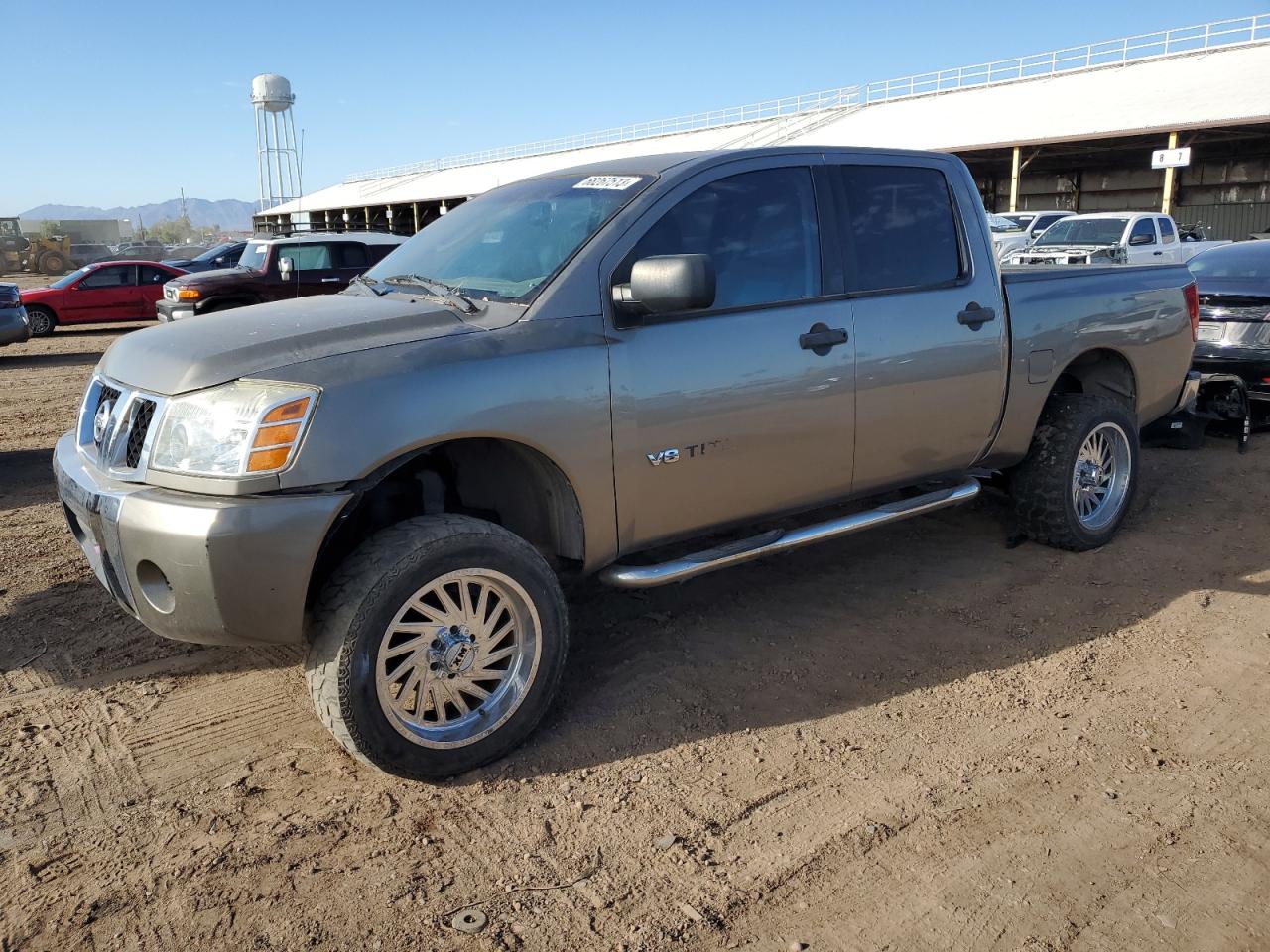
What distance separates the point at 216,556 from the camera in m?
2.90

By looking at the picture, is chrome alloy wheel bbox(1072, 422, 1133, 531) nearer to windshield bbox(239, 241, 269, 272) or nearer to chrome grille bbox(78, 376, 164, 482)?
chrome grille bbox(78, 376, 164, 482)

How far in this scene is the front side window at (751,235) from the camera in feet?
12.7

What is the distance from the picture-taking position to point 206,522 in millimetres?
2898

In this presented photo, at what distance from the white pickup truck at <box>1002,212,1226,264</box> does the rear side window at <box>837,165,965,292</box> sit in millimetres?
13151

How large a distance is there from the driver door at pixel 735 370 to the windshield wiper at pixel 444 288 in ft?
1.64

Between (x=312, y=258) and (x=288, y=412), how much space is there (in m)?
13.6

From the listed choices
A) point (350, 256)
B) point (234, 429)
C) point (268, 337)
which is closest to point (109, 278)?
point (350, 256)

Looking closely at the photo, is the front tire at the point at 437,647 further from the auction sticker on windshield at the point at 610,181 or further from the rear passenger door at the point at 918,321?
the rear passenger door at the point at 918,321

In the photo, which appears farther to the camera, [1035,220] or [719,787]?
[1035,220]

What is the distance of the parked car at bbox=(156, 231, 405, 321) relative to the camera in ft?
49.8

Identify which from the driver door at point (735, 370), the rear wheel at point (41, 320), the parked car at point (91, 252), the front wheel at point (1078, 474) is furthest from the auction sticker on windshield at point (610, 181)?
the parked car at point (91, 252)

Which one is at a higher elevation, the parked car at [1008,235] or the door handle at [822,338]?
the parked car at [1008,235]

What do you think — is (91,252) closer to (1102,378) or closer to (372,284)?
(372,284)

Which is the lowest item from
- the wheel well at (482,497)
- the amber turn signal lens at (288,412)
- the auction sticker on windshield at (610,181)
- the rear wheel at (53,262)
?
the wheel well at (482,497)
